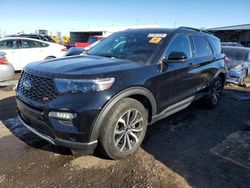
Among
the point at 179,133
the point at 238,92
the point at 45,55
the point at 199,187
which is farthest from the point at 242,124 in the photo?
the point at 45,55

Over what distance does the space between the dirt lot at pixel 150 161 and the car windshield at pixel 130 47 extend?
4.69 feet

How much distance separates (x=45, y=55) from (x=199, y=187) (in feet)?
29.8

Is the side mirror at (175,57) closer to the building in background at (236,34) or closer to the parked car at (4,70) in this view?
the parked car at (4,70)

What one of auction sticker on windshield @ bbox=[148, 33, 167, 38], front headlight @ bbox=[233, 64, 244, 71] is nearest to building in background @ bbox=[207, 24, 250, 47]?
front headlight @ bbox=[233, 64, 244, 71]

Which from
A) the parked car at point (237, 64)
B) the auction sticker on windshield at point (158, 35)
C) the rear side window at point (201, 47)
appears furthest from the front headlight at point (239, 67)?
the auction sticker on windshield at point (158, 35)

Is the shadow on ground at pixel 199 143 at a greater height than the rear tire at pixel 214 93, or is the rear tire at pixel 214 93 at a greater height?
the rear tire at pixel 214 93

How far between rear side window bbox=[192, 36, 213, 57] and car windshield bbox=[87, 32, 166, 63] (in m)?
1.05

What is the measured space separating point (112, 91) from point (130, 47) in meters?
1.37

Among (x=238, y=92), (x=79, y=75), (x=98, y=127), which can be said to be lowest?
(x=238, y=92)

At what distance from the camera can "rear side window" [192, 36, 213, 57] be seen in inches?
185

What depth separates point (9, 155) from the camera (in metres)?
3.40

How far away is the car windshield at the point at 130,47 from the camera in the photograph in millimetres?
3723

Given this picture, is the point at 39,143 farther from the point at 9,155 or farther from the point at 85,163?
the point at 85,163

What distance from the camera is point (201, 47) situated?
193 inches
